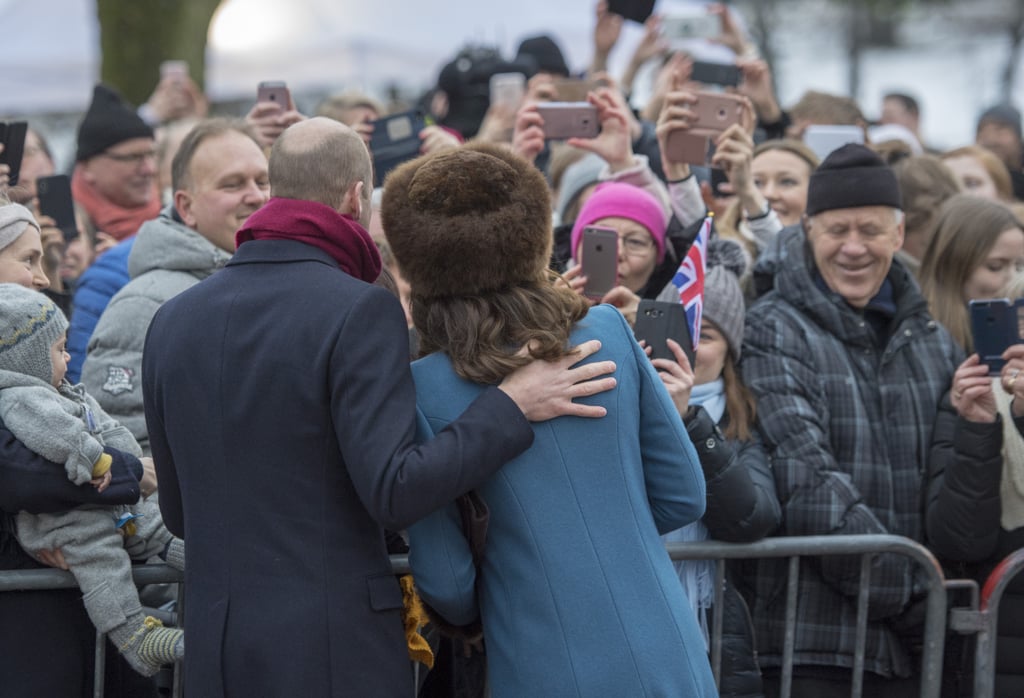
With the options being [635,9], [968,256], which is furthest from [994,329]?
[635,9]

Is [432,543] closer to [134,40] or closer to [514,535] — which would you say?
[514,535]

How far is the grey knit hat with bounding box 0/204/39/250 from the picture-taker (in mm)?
3613

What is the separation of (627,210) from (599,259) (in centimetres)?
44

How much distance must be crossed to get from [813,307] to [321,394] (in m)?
2.07

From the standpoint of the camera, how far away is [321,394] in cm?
284

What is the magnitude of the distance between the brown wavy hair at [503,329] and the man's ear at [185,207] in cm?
180

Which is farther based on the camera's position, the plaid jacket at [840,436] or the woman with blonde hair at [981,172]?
the woman with blonde hair at [981,172]

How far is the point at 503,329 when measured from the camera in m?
2.95

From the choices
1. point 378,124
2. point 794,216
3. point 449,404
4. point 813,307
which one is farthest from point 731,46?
point 449,404

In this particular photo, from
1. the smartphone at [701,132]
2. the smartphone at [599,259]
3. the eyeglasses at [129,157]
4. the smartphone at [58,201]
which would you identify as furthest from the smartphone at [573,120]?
the eyeglasses at [129,157]

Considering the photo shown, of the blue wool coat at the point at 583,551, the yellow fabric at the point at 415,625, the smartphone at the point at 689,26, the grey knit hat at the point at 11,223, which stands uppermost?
the smartphone at the point at 689,26

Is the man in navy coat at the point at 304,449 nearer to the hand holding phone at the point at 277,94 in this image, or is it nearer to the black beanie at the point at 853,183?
the black beanie at the point at 853,183

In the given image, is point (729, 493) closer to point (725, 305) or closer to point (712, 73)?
point (725, 305)

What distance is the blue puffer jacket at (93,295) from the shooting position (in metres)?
4.78
